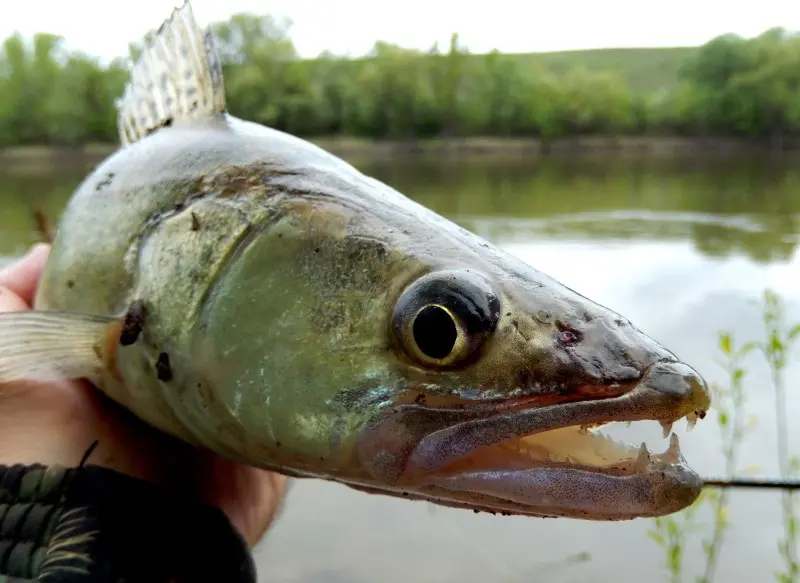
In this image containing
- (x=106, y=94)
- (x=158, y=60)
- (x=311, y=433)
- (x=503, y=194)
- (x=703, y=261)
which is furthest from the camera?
(x=106, y=94)

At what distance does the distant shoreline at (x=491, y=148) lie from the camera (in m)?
50.2

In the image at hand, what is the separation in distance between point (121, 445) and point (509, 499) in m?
1.14

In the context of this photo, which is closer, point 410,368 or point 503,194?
point 410,368

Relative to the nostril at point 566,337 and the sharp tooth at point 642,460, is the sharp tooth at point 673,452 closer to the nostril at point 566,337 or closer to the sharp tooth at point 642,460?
the sharp tooth at point 642,460

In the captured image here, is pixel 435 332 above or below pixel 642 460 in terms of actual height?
above

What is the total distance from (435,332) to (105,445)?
105 cm

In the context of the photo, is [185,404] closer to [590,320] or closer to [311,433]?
[311,433]

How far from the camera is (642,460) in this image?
123 centimetres

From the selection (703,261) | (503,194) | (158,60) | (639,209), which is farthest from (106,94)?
(158,60)

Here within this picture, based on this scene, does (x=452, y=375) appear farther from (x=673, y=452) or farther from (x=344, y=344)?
(x=673, y=452)

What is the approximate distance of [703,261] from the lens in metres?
13.8

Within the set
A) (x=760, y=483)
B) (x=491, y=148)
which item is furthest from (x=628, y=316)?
(x=491, y=148)

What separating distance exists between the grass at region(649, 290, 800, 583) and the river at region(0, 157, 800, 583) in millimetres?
101

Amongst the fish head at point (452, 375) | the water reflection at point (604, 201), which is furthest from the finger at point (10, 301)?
the water reflection at point (604, 201)
